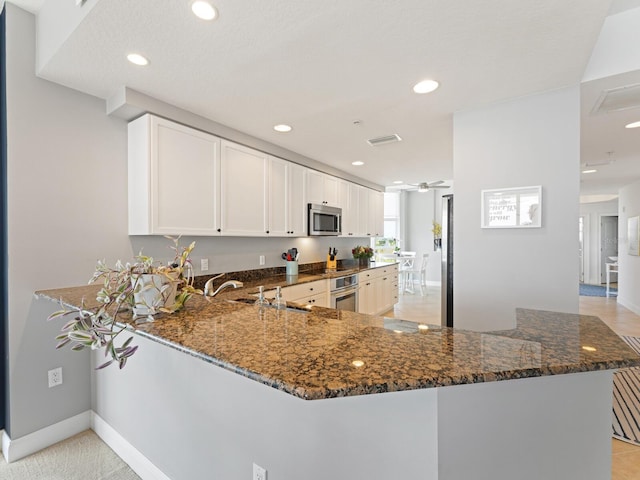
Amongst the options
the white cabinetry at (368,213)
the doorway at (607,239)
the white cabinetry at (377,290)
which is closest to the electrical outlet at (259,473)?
the white cabinetry at (377,290)

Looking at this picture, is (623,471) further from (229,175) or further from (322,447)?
(229,175)

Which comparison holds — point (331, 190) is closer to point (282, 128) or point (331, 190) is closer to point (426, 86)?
point (282, 128)

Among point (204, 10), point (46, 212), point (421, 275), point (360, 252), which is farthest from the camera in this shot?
point (421, 275)

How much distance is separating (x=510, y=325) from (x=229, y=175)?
273cm

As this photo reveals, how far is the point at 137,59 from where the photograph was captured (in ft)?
6.23

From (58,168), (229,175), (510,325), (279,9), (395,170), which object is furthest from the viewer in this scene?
(395,170)

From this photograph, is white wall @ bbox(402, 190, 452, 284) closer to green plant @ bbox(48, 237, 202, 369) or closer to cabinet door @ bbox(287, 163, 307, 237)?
cabinet door @ bbox(287, 163, 307, 237)

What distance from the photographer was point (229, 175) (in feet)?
9.89

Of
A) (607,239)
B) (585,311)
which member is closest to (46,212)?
(585,311)

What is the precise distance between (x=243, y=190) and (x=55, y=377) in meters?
→ 2.07

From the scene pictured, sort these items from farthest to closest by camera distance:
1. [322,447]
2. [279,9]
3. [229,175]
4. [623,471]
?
[229,175] → [623,471] → [279,9] → [322,447]

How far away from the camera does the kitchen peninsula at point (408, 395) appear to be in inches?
31.8

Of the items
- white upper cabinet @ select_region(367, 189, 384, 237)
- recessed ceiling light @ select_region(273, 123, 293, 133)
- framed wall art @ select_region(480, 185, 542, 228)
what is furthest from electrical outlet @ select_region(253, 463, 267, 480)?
white upper cabinet @ select_region(367, 189, 384, 237)

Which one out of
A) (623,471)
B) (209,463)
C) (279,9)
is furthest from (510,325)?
(279,9)
